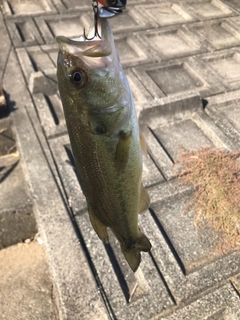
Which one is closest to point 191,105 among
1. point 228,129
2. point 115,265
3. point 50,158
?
point 228,129

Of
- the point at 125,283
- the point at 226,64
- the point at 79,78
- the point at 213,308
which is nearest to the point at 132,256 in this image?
the point at 79,78

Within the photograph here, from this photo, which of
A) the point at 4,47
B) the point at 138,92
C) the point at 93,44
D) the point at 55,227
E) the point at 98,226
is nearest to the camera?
the point at 93,44

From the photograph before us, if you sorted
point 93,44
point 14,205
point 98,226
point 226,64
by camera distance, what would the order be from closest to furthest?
point 93,44 → point 98,226 → point 14,205 → point 226,64

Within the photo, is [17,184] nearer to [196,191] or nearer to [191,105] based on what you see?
[196,191]

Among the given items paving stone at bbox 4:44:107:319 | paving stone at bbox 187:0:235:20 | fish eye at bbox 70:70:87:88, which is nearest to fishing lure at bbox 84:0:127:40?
→ fish eye at bbox 70:70:87:88

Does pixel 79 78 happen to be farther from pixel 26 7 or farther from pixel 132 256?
pixel 26 7

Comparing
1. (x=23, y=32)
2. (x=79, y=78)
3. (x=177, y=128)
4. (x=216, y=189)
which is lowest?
(x=216, y=189)

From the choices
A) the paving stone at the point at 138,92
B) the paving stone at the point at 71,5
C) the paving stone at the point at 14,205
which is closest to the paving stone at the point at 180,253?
the paving stone at the point at 14,205
